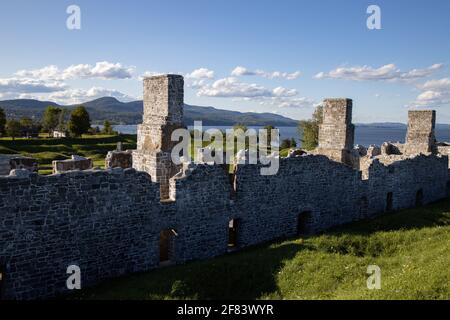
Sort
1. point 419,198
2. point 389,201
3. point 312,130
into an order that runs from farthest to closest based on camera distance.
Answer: point 312,130, point 419,198, point 389,201

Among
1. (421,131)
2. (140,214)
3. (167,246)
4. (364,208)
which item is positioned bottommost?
(167,246)

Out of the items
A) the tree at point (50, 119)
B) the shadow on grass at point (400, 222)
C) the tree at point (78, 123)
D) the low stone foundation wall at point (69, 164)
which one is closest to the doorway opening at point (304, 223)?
the shadow on grass at point (400, 222)

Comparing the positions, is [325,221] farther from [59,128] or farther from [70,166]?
[59,128]

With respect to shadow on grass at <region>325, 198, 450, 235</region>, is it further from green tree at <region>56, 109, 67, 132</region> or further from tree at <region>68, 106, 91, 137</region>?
green tree at <region>56, 109, 67, 132</region>

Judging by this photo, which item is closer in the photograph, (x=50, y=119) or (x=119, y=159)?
(x=119, y=159)

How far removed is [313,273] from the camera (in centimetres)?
1234

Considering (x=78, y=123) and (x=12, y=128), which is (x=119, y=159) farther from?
(x=78, y=123)

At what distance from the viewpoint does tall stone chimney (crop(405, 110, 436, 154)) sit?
2769 centimetres

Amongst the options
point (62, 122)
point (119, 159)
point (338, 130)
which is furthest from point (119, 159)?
point (62, 122)

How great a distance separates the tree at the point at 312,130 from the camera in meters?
59.8

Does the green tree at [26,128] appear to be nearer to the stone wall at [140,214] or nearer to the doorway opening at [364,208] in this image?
the doorway opening at [364,208]

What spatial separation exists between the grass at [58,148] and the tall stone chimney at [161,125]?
3066 centimetres

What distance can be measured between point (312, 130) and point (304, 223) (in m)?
43.0

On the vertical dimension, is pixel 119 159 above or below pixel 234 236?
above
